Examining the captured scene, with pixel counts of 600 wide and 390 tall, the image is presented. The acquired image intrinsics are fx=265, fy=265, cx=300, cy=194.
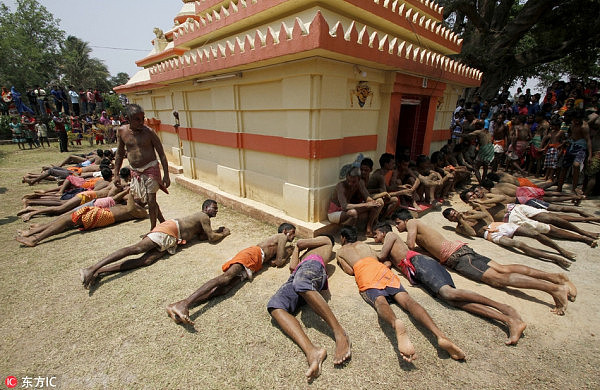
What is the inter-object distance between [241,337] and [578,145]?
27.8ft

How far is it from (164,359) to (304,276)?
1517 mm

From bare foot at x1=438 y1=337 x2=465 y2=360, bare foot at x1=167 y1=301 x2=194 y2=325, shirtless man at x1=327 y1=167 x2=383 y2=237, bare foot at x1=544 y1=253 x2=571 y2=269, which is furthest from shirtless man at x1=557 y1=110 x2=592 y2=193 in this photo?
bare foot at x1=167 y1=301 x2=194 y2=325

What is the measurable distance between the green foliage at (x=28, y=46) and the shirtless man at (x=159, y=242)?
34.8 meters

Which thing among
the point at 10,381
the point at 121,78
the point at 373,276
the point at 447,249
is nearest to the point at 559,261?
the point at 447,249

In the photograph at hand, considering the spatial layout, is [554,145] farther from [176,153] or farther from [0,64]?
[0,64]

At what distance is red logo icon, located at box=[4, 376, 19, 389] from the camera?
2224 mm

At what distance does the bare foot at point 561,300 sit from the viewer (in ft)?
9.37

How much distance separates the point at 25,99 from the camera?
25.5 metres

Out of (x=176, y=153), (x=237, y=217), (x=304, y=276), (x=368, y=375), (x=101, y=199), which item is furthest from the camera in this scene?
(x=176, y=153)

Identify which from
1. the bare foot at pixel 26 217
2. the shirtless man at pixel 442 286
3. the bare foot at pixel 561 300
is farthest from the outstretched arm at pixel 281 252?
the bare foot at pixel 26 217

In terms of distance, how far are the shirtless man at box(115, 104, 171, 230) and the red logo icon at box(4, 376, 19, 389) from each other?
9.08 ft

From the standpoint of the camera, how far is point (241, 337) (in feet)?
8.76

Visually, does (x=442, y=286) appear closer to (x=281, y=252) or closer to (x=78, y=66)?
(x=281, y=252)

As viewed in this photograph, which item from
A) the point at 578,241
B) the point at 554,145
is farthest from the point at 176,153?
the point at 554,145
